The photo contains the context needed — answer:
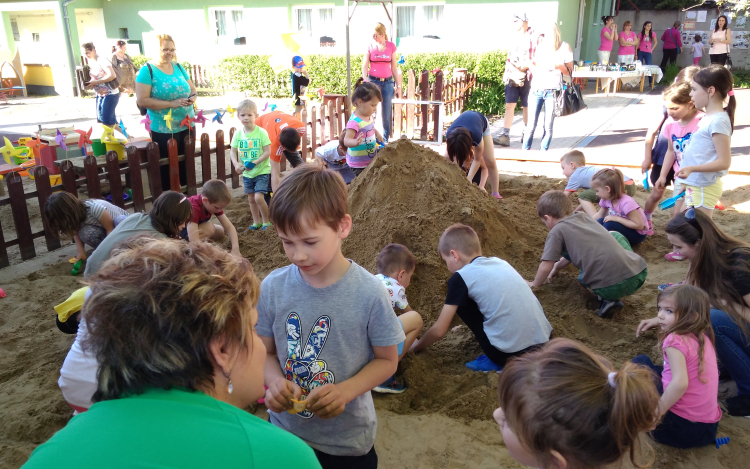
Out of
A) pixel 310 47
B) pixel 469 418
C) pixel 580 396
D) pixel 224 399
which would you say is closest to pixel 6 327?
pixel 469 418

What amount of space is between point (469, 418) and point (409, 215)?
1863 millimetres

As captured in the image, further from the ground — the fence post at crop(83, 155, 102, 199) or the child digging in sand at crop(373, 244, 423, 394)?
the fence post at crop(83, 155, 102, 199)

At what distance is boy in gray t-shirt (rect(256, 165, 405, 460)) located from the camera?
1858 millimetres

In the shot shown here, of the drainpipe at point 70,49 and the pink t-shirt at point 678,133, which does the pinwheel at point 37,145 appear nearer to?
the pink t-shirt at point 678,133

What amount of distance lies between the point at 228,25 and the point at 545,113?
48.3 feet

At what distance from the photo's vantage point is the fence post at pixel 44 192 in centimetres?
A: 546

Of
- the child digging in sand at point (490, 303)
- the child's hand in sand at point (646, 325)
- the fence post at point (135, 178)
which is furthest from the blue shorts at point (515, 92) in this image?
the child digging in sand at point (490, 303)

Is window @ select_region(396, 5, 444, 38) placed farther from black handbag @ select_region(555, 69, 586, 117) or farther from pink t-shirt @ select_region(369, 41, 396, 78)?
black handbag @ select_region(555, 69, 586, 117)

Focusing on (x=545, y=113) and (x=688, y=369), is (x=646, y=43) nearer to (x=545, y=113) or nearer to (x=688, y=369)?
(x=545, y=113)

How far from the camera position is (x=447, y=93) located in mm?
12109

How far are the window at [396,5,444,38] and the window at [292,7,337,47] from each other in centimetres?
246

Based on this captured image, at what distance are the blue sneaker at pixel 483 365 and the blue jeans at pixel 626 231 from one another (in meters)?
2.30

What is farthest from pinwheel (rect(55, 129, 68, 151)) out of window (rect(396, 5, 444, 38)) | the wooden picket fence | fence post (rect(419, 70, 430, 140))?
window (rect(396, 5, 444, 38))

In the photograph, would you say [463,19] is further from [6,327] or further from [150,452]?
[150,452]
